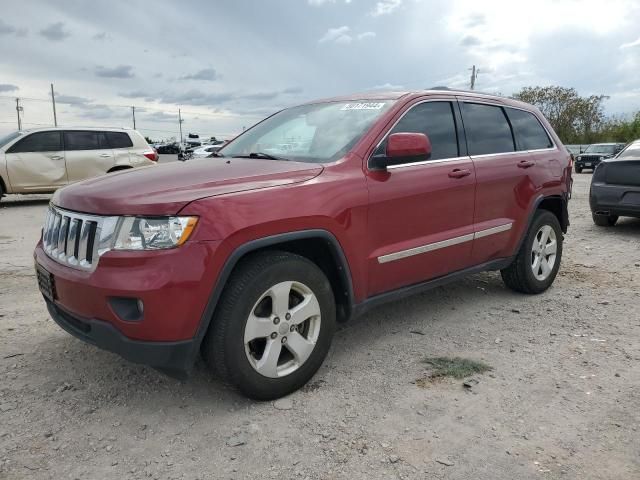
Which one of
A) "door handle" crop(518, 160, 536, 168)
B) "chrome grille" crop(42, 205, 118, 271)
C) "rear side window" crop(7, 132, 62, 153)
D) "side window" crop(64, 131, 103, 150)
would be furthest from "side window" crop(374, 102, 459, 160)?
"rear side window" crop(7, 132, 62, 153)

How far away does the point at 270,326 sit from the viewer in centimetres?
288

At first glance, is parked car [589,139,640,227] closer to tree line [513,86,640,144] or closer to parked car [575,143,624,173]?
parked car [575,143,624,173]

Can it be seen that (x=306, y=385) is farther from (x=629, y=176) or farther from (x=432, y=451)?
(x=629, y=176)

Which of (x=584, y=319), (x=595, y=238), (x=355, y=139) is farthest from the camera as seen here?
(x=595, y=238)

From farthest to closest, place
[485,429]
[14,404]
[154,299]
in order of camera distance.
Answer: [14,404], [485,429], [154,299]

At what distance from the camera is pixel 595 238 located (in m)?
7.78

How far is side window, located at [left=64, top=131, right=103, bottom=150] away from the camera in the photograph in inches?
472

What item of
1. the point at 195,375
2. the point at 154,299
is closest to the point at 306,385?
the point at 195,375

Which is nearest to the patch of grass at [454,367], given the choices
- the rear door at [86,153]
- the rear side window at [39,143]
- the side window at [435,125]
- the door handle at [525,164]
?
the side window at [435,125]

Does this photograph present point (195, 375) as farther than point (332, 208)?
Yes

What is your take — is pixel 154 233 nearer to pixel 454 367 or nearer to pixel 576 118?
pixel 454 367

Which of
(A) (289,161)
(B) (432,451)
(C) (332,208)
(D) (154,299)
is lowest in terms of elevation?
(B) (432,451)

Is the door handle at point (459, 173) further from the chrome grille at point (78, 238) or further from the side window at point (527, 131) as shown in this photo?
the chrome grille at point (78, 238)

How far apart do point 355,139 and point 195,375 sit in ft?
5.87
